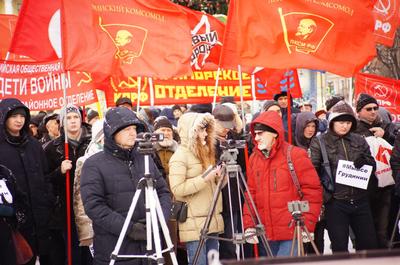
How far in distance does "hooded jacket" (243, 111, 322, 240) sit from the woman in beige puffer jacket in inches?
20.2

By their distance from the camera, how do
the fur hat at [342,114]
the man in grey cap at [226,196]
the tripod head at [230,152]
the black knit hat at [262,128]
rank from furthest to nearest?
1. the fur hat at [342,114]
2. the man in grey cap at [226,196]
3. the black knit hat at [262,128]
4. the tripod head at [230,152]

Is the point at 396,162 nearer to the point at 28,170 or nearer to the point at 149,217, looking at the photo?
the point at 149,217

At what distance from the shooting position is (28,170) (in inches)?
301

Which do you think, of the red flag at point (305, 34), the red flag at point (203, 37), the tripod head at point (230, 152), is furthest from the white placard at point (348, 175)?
the red flag at point (203, 37)

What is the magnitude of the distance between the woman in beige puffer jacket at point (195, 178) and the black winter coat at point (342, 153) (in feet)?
3.84

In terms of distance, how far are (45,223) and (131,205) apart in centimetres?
204

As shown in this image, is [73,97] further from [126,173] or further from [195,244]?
[126,173]

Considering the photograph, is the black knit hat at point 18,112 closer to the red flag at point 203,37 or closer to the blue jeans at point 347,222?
the blue jeans at point 347,222

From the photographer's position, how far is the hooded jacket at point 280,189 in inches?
281

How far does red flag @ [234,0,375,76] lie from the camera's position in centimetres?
847

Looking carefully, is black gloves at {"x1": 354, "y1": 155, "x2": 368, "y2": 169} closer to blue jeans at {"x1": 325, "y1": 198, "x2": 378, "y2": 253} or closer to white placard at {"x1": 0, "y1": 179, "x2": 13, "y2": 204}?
blue jeans at {"x1": 325, "y1": 198, "x2": 378, "y2": 253}

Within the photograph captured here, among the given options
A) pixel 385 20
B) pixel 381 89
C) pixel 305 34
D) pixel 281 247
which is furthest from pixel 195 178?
pixel 385 20

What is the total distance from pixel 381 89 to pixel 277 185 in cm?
493

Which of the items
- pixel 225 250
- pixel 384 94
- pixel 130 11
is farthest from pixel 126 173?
pixel 384 94
